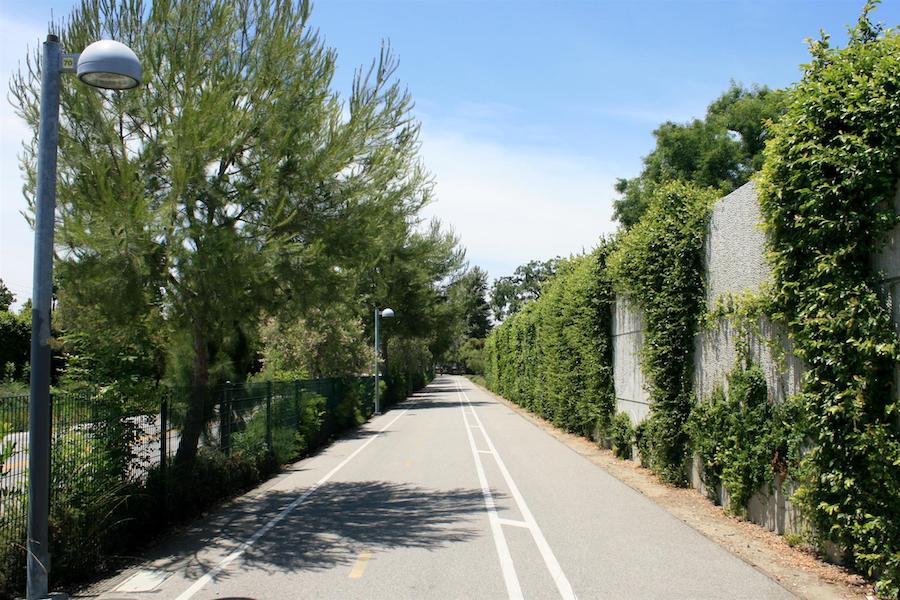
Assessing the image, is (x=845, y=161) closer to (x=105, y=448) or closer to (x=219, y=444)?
(x=105, y=448)

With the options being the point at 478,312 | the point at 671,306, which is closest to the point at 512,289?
the point at 478,312

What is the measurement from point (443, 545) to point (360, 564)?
1.21 metres

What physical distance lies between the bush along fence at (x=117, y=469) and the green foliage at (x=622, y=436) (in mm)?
8015

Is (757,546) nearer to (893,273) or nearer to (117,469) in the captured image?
(893,273)

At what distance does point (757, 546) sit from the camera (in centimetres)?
836

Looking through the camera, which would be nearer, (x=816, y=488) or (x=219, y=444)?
(x=816, y=488)

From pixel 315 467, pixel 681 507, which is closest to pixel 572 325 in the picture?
pixel 315 467

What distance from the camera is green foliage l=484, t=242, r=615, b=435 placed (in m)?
18.6

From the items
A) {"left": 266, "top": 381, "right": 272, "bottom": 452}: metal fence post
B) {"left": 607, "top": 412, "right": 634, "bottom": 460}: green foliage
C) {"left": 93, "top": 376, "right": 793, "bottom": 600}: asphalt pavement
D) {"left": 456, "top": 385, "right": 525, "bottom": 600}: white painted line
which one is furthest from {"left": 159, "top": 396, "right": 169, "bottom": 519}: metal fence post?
{"left": 607, "top": 412, "right": 634, "bottom": 460}: green foliage

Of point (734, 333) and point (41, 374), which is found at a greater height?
point (734, 333)

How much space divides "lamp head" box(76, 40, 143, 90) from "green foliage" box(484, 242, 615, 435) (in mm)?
13528

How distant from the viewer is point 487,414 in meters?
32.6

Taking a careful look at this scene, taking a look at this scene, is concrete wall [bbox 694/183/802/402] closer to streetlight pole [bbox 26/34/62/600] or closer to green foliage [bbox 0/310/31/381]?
streetlight pole [bbox 26/34/62/600]

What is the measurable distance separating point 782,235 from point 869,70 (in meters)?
1.89
